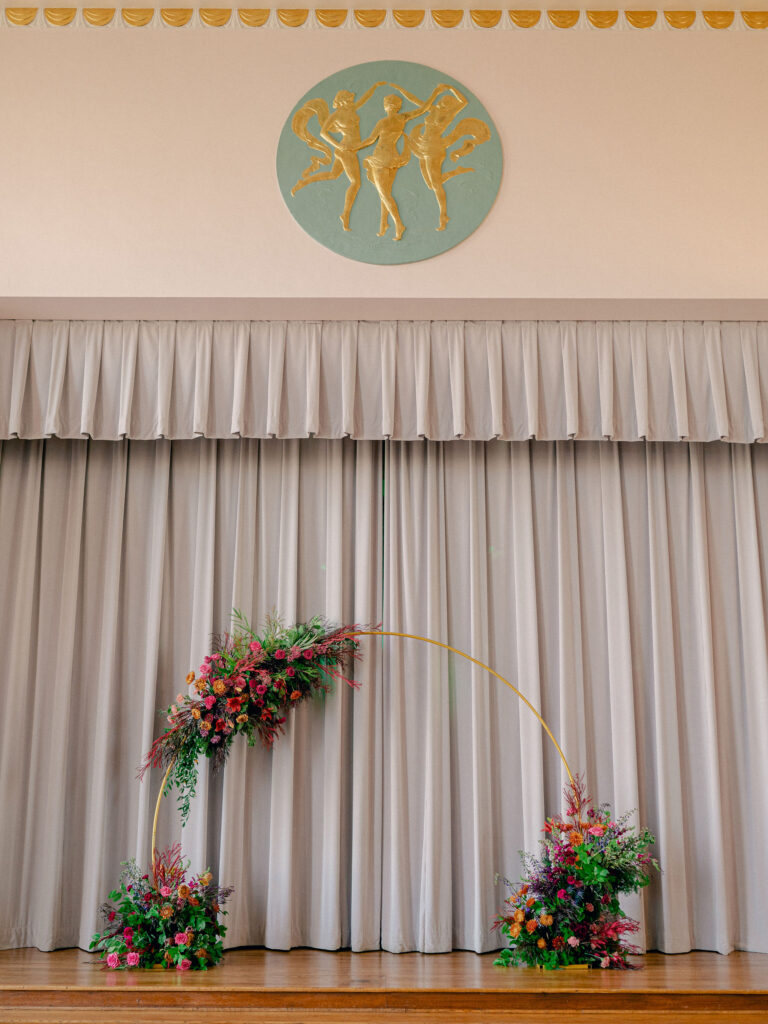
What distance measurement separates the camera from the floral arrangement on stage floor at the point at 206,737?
12.6ft

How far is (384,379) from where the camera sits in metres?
4.44

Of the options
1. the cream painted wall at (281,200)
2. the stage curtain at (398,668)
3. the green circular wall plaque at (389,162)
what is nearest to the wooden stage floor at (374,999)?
the stage curtain at (398,668)

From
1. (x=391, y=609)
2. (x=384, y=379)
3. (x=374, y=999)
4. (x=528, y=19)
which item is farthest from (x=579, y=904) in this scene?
(x=528, y=19)

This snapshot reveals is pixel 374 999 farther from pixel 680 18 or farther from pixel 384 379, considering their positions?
pixel 680 18

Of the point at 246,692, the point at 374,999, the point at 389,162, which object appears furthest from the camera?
the point at 389,162

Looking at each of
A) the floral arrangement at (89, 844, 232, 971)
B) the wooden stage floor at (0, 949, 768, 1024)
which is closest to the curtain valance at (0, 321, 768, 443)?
the floral arrangement at (89, 844, 232, 971)

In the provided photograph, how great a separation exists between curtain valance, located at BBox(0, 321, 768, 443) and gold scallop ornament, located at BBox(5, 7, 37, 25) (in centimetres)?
142

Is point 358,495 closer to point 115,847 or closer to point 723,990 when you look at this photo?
point 115,847

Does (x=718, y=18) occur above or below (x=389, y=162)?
above

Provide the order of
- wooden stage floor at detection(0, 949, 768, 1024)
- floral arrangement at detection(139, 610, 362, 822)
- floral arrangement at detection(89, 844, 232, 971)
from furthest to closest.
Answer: floral arrangement at detection(139, 610, 362, 822) < floral arrangement at detection(89, 844, 232, 971) < wooden stage floor at detection(0, 949, 768, 1024)

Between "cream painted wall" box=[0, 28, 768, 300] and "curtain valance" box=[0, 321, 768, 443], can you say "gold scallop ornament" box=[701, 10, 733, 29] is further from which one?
"curtain valance" box=[0, 321, 768, 443]

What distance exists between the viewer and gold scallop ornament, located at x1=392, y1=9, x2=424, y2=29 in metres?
4.41

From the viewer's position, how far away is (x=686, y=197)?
4312 mm

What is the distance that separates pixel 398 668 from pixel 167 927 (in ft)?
5.00
